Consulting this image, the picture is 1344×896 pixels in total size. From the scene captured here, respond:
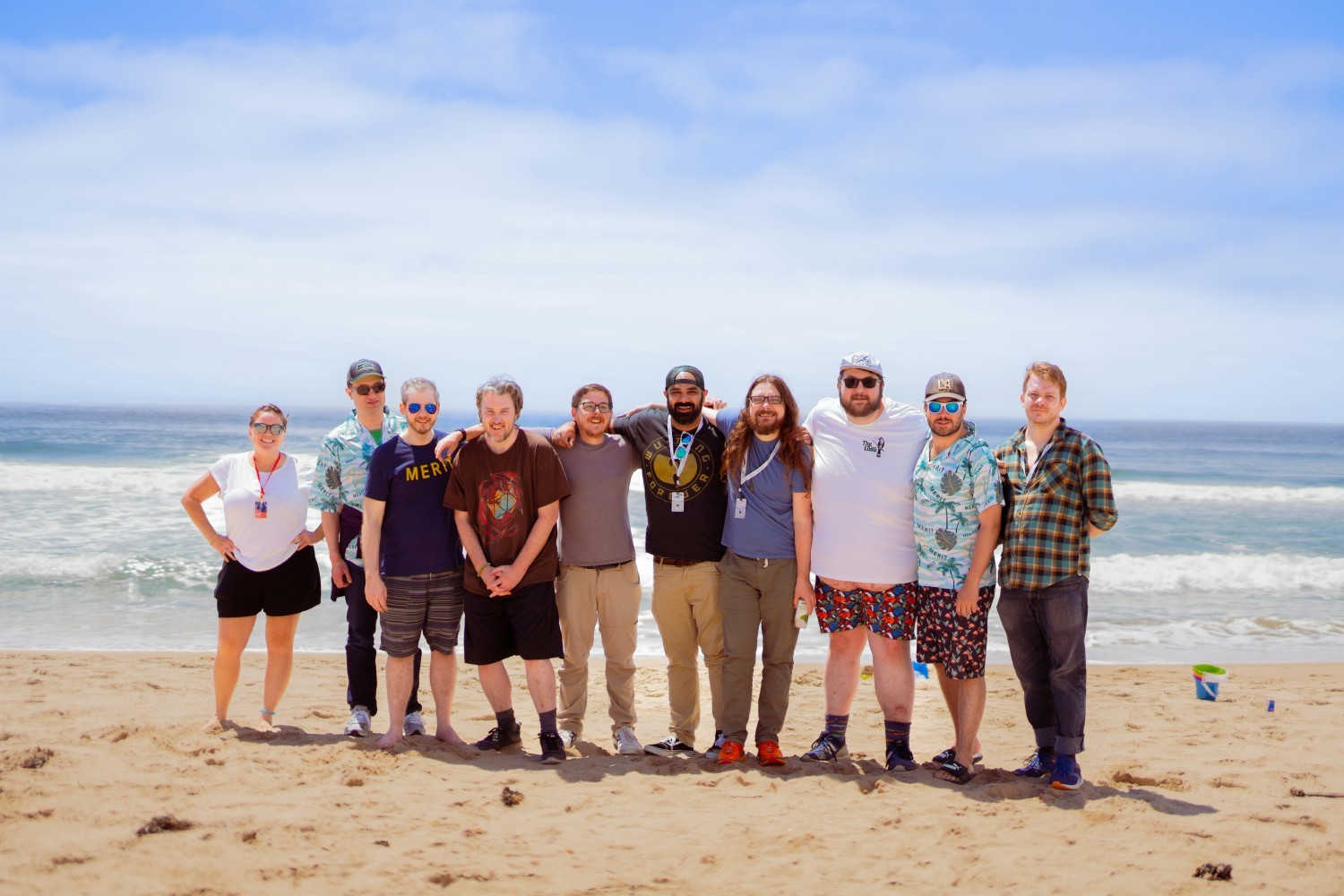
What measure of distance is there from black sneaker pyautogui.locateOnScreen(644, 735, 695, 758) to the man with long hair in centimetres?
34

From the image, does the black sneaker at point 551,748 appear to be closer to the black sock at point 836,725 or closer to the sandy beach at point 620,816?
the sandy beach at point 620,816

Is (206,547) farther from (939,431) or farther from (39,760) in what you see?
(939,431)

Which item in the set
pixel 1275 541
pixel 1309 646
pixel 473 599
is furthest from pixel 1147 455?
pixel 473 599

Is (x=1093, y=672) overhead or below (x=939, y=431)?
below

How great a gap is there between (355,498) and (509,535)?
3.03 ft

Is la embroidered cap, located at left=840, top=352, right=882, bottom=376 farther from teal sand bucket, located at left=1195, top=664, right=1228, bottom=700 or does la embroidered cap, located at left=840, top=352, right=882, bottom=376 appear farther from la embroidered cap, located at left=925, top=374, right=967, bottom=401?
teal sand bucket, located at left=1195, top=664, right=1228, bottom=700

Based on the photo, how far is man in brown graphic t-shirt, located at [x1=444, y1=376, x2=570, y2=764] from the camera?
4301 millimetres

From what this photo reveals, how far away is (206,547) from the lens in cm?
1147

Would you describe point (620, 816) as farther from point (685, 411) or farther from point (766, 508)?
point (685, 411)

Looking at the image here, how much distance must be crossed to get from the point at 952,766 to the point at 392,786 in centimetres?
258

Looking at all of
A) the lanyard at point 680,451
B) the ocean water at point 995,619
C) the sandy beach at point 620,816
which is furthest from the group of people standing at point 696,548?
the ocean water at point 995,619

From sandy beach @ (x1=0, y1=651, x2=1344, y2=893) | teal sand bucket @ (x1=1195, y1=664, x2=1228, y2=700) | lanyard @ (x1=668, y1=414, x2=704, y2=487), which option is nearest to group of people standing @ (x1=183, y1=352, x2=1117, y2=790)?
lanyard @ (x1=668, y1=414, x2=704, y2=487)

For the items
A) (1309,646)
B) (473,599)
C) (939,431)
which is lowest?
(1309,646)

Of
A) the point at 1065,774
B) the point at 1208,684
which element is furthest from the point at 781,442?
the point at 1208,684
